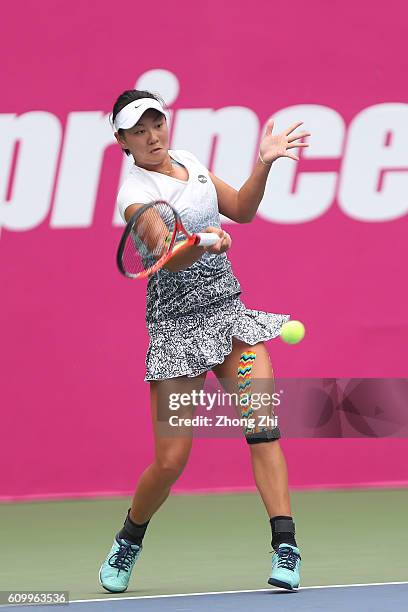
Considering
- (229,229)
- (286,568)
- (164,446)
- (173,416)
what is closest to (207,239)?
(173,416)

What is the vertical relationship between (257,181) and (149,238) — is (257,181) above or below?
above

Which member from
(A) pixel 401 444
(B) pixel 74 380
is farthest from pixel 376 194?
(B) pixel 74 380

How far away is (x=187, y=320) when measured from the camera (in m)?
4.89

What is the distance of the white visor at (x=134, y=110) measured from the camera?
473cm

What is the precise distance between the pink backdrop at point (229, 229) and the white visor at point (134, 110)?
2619mm

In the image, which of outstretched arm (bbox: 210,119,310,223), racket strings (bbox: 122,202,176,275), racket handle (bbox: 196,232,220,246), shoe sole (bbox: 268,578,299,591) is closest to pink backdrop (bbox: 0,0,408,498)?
outstretched arm (bbox: 210,119,310,223)

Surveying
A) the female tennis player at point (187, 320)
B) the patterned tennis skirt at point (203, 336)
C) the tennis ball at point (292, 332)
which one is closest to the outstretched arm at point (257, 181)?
the female tennis player at point (187, 320)

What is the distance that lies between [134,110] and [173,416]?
958mm

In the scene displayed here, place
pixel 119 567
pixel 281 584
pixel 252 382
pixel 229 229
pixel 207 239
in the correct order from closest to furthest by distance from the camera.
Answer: pixel 207 239, pixel 281 584, pixel 252 382, pixel 119 567, pixel 229 229

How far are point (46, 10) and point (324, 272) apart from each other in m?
1.85

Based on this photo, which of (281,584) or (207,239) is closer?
(207,239)

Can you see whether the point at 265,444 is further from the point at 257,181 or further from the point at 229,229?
the point at 229,229

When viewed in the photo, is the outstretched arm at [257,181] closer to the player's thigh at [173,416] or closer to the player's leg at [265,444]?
the player's leg at [265,444]

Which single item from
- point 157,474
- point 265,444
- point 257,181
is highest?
point 257,181
